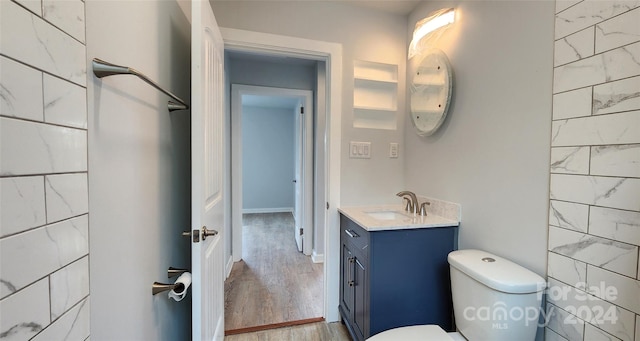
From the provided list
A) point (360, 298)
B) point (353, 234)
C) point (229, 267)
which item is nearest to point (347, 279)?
point (360, 298)

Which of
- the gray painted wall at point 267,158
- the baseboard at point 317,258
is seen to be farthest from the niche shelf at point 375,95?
the gray painted wall at point 267,158

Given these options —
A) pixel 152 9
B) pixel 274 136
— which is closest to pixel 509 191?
pixel 152 9

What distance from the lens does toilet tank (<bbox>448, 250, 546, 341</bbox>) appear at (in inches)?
37.8

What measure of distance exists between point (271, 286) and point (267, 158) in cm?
355

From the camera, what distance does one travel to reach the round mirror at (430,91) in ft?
4.96

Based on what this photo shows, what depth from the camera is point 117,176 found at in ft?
2.33

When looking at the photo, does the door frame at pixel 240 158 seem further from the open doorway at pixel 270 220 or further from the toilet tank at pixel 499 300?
the toilet tank at pixel 499 300

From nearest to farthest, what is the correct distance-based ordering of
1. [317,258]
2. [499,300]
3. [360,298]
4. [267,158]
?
[499,300] < [360,298] < [317,258] < [267,158]

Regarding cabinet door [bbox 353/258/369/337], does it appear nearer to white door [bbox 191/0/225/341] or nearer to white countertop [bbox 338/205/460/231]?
white countertop [bbox 338/205/460/231]

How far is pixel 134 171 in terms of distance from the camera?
804 mm

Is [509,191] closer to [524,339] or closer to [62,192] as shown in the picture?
[524,339]

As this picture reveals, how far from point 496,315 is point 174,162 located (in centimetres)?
150

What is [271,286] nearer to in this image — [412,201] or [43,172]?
[412,201]

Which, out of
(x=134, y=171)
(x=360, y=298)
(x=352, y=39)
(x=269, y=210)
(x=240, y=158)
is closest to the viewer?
(x=134, y=171)
